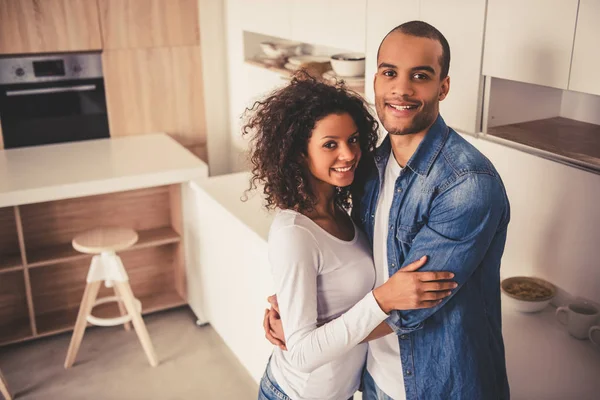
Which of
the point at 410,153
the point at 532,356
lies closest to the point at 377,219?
the point at 410,153

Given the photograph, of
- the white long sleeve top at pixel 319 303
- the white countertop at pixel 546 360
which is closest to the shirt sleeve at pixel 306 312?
the white long sleeve top at pixel 319 303

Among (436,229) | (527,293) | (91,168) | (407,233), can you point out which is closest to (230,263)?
(91,168)

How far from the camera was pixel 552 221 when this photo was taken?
6.18ft

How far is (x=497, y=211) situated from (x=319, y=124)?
0.43 meters

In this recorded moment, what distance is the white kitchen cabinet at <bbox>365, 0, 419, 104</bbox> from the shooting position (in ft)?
7.30

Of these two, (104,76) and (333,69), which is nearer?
(333,69)

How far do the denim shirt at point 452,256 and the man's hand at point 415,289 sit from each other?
0.06ft

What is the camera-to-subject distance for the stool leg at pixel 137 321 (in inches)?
118

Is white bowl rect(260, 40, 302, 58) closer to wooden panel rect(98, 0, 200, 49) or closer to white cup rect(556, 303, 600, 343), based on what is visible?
wooden panel rect(98, 0, 200, 49)

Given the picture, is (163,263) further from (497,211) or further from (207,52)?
(497,211)

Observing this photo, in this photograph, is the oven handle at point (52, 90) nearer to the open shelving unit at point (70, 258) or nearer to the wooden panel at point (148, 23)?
the wooden panel at point (148, 23)

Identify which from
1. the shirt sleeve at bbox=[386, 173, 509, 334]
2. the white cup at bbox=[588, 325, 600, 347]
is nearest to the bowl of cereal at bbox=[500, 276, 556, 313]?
the white cup at bbox=[588, 325, 600, 347]

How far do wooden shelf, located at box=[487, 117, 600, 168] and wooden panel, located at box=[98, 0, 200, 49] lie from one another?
227 centimetres

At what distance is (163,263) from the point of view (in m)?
3.60
